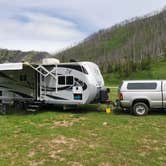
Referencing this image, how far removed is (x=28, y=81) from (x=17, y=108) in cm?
170

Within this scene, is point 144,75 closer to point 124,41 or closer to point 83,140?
point 83,140

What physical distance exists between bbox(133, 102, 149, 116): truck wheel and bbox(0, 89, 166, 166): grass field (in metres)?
0.36

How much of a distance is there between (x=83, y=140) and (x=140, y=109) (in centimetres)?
543

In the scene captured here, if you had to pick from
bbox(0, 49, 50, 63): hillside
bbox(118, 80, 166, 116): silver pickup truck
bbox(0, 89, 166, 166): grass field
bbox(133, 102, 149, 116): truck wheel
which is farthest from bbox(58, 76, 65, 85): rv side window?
bbox(0, 49, 50, 63): hillside

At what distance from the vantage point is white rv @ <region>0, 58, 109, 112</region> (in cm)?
1675

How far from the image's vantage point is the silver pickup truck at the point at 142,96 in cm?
1569

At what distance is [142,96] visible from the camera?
15.8 meters

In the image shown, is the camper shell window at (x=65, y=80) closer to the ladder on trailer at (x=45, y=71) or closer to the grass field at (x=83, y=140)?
the ladder on trailer at (x=45, y=71)

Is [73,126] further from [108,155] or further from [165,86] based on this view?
[165,86]

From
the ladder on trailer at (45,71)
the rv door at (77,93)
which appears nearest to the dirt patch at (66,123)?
the rv door at (77,93)

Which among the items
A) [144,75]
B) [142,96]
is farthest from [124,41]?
[142,96]

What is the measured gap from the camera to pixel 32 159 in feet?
30.5

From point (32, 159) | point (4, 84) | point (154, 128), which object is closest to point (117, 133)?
point (154, 128)

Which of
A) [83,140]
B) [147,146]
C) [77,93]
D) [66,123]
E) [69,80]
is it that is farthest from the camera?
[69,80]
